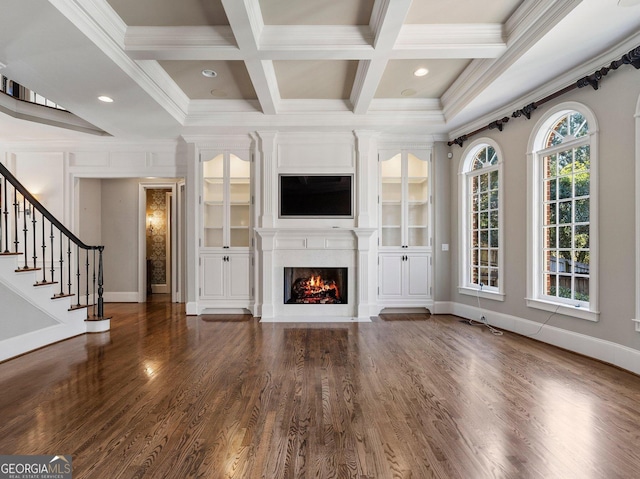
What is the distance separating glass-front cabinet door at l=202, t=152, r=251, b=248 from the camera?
17.2 feet

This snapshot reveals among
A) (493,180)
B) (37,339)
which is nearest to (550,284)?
(493,180)

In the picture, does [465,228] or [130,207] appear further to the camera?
[130,207]

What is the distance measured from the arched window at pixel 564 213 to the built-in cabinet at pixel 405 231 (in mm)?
1605

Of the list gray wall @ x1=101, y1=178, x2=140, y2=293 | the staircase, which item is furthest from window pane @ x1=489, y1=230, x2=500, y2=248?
gray wall @ x1=101, y1=178, x2=140, y2=293

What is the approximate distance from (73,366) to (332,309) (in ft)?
10.3

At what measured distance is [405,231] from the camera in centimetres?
529

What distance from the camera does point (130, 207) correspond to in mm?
6402

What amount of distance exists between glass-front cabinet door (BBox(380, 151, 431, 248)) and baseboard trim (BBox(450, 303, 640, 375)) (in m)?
1.44

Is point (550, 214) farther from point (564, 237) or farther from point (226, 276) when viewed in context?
point (226, 276)

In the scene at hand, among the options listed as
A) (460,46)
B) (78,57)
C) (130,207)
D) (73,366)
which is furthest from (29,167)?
(460,46)

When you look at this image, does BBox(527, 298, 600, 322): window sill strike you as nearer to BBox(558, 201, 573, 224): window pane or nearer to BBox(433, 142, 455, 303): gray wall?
BBox(558, 201, 573, 224): window pane

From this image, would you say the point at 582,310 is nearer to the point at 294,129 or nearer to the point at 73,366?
the point at 294,129

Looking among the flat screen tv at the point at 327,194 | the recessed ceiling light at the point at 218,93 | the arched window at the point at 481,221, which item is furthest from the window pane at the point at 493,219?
the recessed ceiling light at the point at 218,93

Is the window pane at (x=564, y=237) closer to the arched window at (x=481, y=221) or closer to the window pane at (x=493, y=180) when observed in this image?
the arched window at (x=481, y=221)
